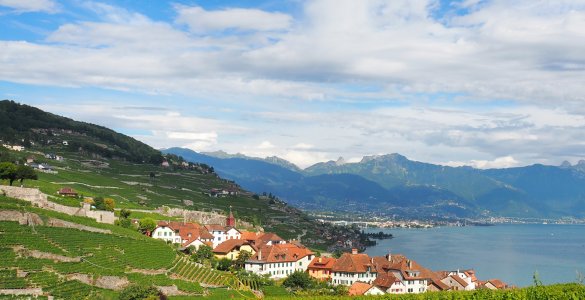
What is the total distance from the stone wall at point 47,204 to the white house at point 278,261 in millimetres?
20212

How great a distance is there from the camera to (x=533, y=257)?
156375mm

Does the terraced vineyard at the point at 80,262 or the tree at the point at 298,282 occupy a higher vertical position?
the terraced vineyard at the point at 80,262

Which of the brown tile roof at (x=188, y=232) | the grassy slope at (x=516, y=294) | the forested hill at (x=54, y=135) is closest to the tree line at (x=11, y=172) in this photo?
the brown tile roof at (x=188, y=232)

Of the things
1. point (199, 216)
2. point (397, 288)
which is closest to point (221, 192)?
point (199, 216)

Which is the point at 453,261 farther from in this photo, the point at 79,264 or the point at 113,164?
the point at 79,264

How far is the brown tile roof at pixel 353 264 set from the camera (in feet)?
239

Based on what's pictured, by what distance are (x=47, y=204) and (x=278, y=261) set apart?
31450mm

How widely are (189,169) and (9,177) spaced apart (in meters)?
123

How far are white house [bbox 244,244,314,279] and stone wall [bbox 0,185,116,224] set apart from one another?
20212 mm

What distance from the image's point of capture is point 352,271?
7250 cm

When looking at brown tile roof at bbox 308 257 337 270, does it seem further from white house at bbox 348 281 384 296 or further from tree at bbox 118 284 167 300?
tree at bbox 118 284 167 300

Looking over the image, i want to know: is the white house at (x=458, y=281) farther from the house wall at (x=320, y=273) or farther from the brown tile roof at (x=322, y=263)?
the house wall at (x=320, y=273)

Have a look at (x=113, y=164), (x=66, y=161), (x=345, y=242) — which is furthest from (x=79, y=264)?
(x=345, y=242)

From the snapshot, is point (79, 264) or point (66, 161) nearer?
point (79, 264)
